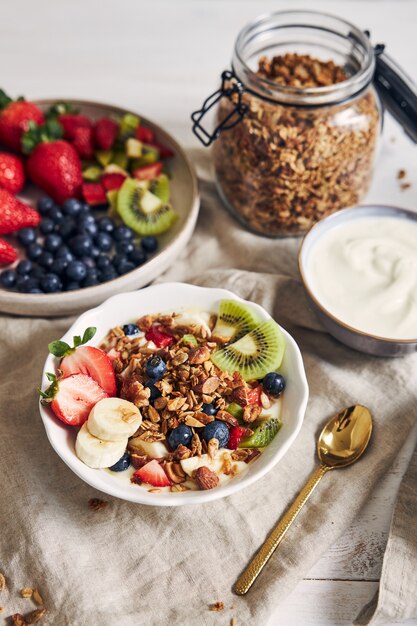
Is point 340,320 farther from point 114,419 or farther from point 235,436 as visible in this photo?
point 114,419

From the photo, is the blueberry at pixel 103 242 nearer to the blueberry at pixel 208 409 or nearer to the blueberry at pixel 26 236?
the blueberry at pixel 26 236

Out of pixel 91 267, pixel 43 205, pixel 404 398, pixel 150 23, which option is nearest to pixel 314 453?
pixel 404 398

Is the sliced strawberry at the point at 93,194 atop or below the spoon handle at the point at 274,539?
atop

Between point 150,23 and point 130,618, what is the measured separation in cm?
252

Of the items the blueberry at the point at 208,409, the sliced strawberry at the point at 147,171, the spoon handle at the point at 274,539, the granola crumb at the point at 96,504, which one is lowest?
the granola crumb at the point at 96,504

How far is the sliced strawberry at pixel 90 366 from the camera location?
165cm

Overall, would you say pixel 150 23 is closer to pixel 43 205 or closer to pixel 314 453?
pixel 43 205

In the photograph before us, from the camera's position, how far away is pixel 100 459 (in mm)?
1543

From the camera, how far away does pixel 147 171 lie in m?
2.38

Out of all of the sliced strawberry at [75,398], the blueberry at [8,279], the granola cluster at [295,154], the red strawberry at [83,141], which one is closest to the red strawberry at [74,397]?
the sliced strawberry at [75,398]

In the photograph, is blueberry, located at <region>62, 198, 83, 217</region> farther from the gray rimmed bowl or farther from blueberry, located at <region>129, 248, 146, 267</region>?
the gray rimmed bowl

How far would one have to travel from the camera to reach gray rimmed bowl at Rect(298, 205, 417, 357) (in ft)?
5.89

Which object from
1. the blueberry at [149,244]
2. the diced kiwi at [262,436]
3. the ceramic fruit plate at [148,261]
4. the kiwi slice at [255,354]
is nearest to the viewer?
the diced kiwi at [262,436]

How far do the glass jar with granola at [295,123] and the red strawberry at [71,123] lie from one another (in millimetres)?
503
